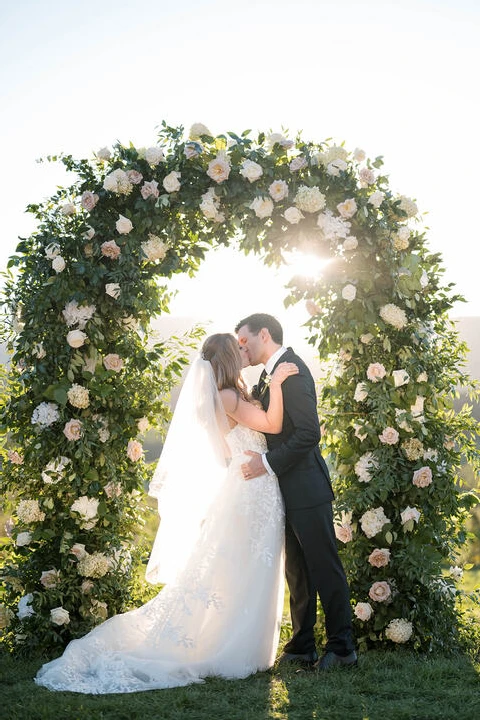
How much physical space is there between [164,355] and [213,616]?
189cm

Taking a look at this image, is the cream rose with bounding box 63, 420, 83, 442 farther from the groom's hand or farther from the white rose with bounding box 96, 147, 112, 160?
the white rose with bounding box 96, 147, 112, 160

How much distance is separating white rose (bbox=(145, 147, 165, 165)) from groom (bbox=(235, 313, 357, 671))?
1.69m

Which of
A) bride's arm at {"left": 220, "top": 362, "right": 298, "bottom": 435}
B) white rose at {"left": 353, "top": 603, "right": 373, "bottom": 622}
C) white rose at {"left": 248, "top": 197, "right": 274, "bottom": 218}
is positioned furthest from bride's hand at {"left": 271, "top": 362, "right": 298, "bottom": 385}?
white rose at {"left": 353, "top": 603, "right": 373, "bottom": 622}

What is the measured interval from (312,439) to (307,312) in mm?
1074

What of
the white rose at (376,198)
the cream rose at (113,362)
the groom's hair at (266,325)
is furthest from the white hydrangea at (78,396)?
the white rose at (376,198)

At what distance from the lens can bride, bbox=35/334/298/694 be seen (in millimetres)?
4023

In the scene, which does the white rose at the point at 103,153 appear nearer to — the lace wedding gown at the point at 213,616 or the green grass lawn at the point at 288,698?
the lace wedding gown at the point at 213,616

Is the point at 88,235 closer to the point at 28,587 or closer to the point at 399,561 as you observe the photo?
the point at 28,587

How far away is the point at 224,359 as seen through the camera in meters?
4.43

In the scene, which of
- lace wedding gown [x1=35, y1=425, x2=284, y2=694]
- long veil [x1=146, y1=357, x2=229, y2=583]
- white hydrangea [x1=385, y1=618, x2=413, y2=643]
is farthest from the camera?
white hydrangea [x1=385, y1=618, x2=413, y2=643]

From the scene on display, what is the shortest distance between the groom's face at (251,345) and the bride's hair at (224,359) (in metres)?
0.16

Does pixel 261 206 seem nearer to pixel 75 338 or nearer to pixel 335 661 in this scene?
pixel 75 338

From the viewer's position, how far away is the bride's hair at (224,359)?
443 cm

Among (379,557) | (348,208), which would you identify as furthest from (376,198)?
(379,557)
